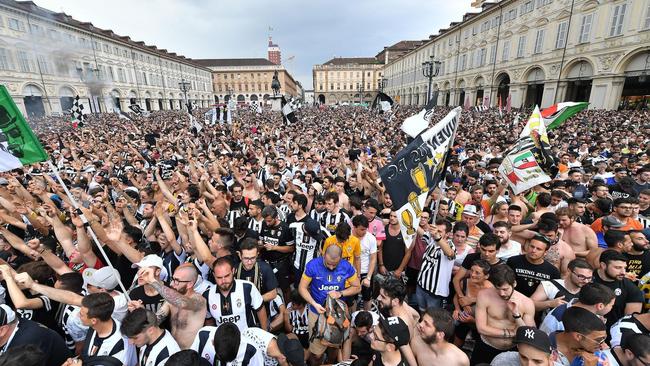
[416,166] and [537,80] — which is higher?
[537,80]

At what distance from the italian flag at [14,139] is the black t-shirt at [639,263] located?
7.15m

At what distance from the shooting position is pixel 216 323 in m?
3.12

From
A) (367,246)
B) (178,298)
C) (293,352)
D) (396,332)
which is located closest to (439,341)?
(396,332)

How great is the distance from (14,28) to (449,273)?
32.8m

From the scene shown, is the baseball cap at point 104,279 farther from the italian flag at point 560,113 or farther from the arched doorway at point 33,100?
the arched doorway at point 33,100

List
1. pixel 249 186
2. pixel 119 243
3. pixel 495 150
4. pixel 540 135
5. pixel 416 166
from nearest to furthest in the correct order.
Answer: pixel 119 243, pixel 416 166, pixel 540 135, pixel 249 186, pixel 495 150

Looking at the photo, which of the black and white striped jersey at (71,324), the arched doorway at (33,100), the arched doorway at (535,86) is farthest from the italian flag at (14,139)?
the arched doorway at (33,100)

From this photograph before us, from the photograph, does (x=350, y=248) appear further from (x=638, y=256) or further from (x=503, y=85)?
(x=503, y=85)

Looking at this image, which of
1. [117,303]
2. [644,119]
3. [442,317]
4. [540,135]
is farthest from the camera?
[644,119]

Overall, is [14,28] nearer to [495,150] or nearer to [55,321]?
[55,321]

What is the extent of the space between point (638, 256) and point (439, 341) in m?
2.81

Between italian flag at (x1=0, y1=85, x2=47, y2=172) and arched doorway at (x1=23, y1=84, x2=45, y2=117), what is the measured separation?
38.1 meters

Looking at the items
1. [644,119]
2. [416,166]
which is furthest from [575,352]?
[644,119]

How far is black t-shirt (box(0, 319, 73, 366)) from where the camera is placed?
247cm
